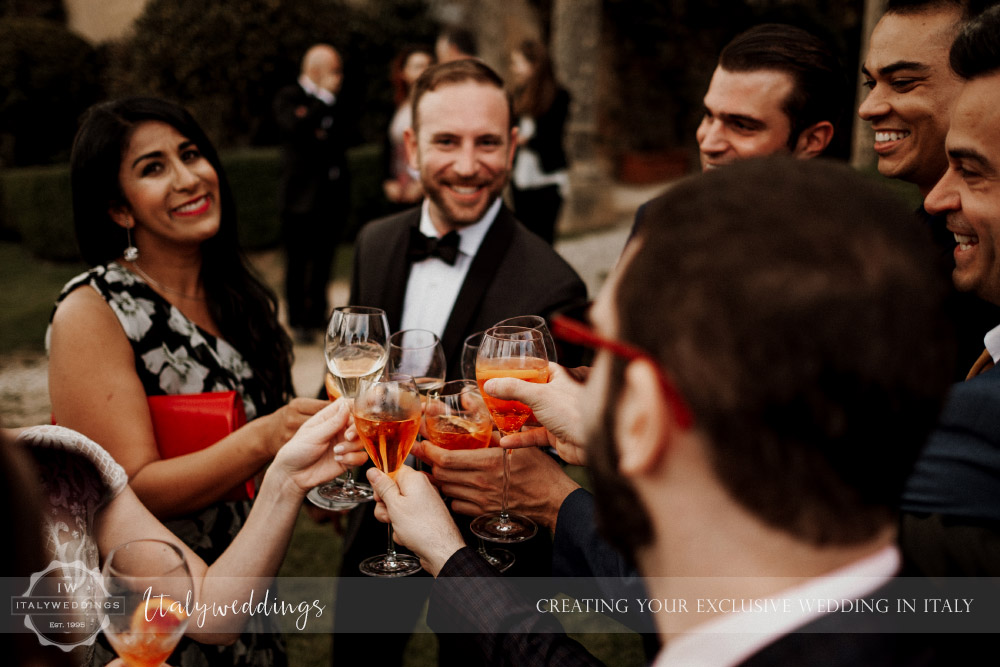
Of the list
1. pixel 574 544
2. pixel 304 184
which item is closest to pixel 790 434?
pixel 574 544

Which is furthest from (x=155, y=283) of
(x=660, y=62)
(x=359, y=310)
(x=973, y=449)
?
(x=660, y=62)

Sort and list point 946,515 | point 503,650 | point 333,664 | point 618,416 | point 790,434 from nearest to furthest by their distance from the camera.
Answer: point 790,434, point 618,416, point 946,515, point 503,650, point 333,664

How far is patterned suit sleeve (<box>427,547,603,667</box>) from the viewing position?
1.58 m

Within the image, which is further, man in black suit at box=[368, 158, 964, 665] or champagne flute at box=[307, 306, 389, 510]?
champagne flute at box=[307, 306, 389, 510]

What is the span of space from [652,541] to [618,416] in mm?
196

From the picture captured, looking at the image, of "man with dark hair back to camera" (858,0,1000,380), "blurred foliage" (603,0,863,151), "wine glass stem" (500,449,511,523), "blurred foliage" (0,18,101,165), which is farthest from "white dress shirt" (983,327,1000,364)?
"blurred foliage" (603,0,863,151)

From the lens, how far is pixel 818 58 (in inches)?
121

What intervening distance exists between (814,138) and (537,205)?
15.5ft

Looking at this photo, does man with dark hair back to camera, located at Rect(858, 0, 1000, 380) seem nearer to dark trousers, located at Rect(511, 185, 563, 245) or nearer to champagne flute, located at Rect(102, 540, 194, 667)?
champagne flute, located at Rect(102, 540, 194, 667)

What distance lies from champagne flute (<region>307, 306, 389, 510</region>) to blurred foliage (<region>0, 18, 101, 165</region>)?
13739 millimetres

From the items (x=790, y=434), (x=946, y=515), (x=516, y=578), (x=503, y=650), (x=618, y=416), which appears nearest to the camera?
(x=790, y=434)

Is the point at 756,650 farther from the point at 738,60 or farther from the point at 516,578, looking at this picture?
the point at 738,60

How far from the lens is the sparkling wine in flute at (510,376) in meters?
2.13

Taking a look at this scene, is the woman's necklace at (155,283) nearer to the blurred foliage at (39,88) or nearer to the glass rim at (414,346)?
the glass rim at (414,346)
